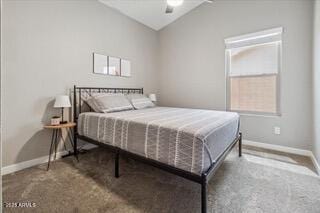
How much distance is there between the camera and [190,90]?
14.4 ft

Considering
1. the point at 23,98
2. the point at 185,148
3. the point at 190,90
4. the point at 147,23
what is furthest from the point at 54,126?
the point at 147,23

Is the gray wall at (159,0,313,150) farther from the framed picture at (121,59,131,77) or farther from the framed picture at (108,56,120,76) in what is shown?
the framed picture at (108,56,120,76)

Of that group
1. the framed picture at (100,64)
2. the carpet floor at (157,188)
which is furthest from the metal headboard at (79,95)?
the carpet floor at (157,188)

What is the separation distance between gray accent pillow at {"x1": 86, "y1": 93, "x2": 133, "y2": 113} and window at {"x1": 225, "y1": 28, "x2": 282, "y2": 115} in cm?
233

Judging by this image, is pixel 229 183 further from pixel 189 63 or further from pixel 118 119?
pixel 189 63

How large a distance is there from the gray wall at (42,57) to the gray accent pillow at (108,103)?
1.58 feet

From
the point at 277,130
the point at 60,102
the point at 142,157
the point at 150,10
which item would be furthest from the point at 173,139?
the point at 150,10

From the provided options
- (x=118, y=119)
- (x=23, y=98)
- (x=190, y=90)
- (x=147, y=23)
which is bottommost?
(x=118, y=119)

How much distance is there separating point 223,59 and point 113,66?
8.06 feet

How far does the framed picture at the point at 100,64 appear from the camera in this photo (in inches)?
135

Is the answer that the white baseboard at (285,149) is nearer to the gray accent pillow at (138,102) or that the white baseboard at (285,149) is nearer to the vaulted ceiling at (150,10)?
the gray accent pillow at (138,102)

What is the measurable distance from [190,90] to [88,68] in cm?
245

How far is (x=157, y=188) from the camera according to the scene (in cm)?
201

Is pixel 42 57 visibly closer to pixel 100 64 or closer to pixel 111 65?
pixel 100 64
